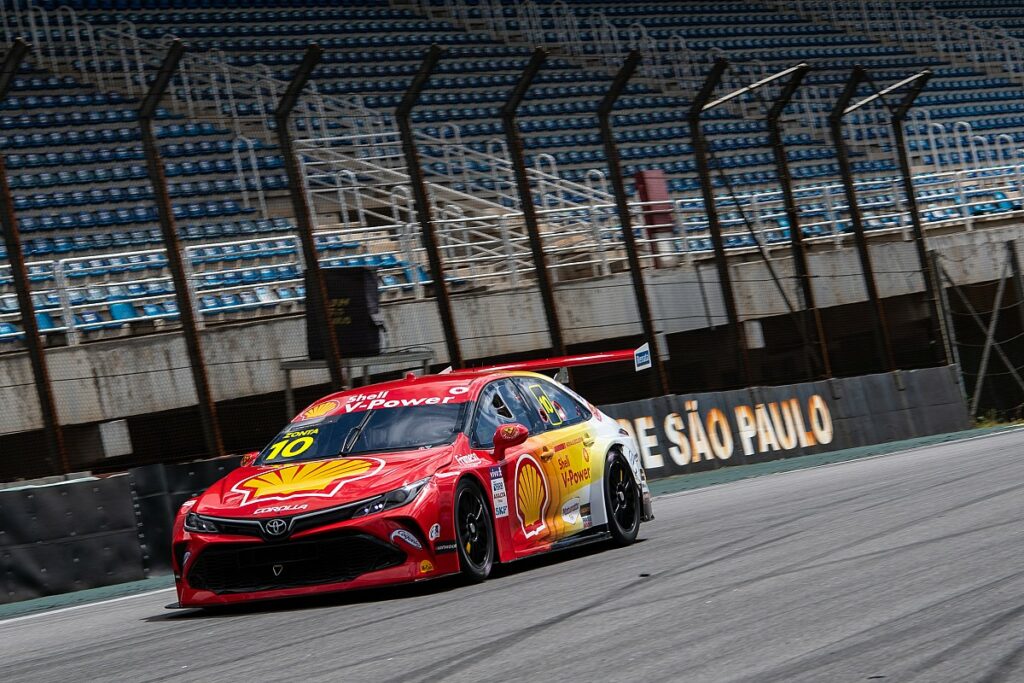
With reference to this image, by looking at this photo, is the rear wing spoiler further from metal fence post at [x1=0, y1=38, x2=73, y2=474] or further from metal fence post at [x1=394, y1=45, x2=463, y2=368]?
metal fence post at [x1=394, y1=45, x2=463, y2=368]

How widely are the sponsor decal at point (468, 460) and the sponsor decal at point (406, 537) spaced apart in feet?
2.32

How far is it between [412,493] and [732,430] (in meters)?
11.3

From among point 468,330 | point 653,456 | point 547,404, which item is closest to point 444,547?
point 547,404

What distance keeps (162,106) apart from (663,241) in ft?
37.3

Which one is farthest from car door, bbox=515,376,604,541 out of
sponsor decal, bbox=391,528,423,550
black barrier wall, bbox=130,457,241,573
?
black barrier wall, bbox=130,457,241,573

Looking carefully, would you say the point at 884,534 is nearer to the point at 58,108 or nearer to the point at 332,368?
the point at 332,368

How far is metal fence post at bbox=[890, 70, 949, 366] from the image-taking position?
68.4 ft

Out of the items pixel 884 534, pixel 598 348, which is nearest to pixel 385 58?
pixel 598 348

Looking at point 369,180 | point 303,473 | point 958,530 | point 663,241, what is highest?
point 369,180

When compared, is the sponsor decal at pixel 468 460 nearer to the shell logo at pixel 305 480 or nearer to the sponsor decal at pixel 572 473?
the shell logo at pixel 305 480

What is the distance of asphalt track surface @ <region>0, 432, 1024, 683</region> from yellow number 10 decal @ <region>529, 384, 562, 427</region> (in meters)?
0.88

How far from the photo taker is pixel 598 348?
2002 cm

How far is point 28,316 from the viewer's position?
39.2 feet

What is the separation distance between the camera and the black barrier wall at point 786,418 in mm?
17344
